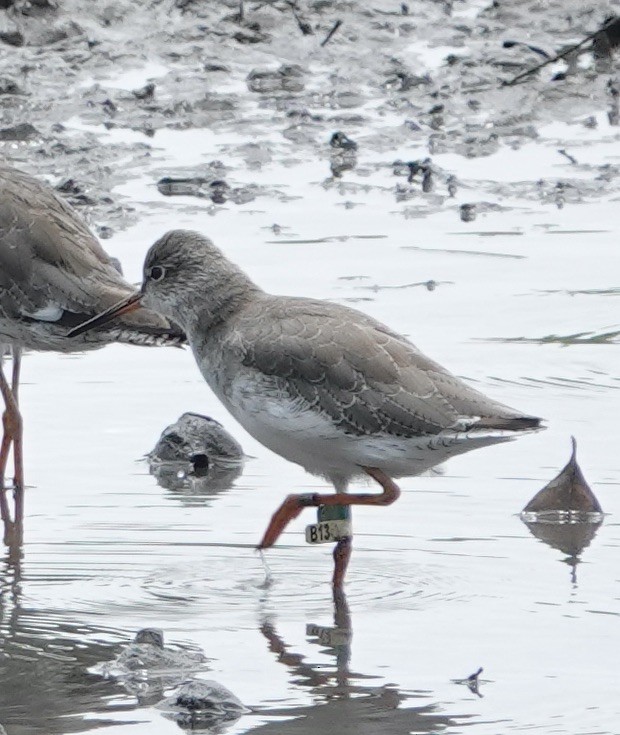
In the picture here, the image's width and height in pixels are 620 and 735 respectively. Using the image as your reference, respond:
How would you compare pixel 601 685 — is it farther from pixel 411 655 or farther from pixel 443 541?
pixel 443 541

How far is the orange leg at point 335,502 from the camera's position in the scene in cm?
749

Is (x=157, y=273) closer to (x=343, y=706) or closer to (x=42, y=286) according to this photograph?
(x=42, y=286)

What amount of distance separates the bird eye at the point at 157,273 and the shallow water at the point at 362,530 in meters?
0.99

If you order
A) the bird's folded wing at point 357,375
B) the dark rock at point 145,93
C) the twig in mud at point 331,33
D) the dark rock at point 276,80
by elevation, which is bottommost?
the bird's folded wing at point 357,375

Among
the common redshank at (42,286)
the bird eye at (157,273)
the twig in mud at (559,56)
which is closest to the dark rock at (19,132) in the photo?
the twig in mud at (559,56)

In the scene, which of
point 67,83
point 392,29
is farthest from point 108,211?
point 392,29

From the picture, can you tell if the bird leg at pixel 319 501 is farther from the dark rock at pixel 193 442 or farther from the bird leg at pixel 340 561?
the dark rock at pixel 193 442

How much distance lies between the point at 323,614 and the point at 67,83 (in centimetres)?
861

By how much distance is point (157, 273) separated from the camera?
810 centimetres

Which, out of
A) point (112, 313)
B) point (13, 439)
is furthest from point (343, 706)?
point (13, 439)

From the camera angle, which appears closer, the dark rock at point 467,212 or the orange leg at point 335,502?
the orange leg at point 335,502

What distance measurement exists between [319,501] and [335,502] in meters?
0.06

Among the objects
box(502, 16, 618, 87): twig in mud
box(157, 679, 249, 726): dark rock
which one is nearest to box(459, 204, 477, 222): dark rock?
box(502, 16, 618, 87): twig in mud

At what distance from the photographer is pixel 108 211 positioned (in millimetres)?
12492
